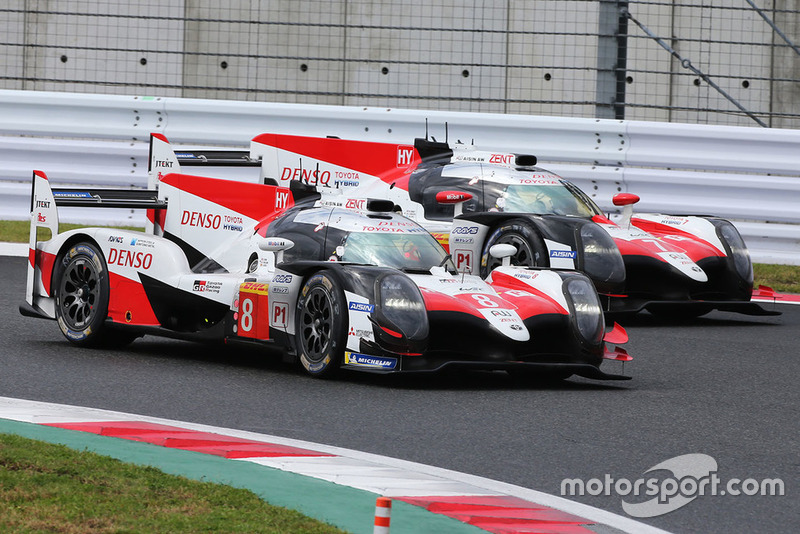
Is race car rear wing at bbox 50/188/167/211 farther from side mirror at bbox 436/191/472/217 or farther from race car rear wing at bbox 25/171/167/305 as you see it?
side mirror at bbox 436/191/472/217

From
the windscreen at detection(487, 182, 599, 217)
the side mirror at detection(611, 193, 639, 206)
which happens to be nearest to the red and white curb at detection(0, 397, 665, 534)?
the windscreen at detection(487, 182, 599, 217)

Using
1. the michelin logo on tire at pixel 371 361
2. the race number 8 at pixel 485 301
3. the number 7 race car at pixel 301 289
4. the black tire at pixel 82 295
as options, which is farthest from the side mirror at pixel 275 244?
the black tire at pixel 82 295

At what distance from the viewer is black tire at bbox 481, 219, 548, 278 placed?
1125 cm

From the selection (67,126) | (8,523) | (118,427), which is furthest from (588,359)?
(67,126)

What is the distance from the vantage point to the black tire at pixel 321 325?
805 cm

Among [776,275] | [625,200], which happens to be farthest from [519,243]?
[776,275]

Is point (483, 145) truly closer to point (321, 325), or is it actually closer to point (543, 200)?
point (543, 200)

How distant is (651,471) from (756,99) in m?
14.7

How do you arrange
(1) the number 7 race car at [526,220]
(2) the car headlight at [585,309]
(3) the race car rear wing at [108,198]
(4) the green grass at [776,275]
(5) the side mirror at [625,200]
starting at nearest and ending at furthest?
(2) the car headlight at [585,309] → (3) the race car rear wing at [108,198] → (1) the number 7 race car at [526,220] → (5) the side mirror at [625,200] → (4) the green grass at [776,275]

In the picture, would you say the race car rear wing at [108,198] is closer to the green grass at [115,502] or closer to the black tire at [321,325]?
the black tire at [321,325]

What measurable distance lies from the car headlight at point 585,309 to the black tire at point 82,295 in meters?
2.98

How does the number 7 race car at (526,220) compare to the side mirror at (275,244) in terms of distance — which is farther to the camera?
the number 7 race car at (526,220)

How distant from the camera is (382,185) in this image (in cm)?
1260

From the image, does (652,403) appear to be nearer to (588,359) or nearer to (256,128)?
(588,359)
